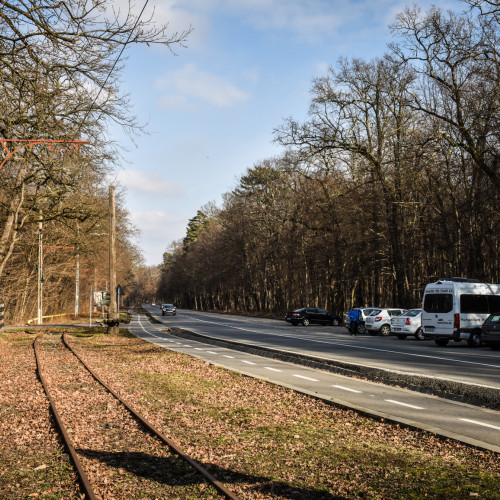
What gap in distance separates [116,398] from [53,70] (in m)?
7.25

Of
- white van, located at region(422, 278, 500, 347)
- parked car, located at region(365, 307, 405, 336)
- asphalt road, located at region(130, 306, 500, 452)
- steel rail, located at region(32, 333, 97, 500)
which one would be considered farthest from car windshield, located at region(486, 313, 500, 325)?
steel rail, located at region(32, 333, 97, 500)

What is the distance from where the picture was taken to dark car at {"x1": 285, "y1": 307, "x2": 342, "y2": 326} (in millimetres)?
42844

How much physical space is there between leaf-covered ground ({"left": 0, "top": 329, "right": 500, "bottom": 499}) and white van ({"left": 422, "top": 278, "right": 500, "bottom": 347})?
13.5m

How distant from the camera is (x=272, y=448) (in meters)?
7.23

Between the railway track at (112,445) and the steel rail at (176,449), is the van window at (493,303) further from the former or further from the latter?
the steel rail at (176,449)

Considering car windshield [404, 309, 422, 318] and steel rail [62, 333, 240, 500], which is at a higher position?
car windshield [404, 309, 422, 318]

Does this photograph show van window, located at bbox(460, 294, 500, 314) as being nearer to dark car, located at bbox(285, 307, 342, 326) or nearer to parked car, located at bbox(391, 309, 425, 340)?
parked car, located at bbox(391, 309, 425, 340)

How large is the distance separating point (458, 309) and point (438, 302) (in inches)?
38.3

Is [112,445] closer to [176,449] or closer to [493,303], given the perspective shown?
[176,449]

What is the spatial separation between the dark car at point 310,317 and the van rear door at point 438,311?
18.7 meters

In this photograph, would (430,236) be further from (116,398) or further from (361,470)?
(361,470)

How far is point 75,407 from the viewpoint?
10266 mm

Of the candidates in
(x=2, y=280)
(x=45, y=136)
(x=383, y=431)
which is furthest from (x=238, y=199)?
(x=383, y=431)

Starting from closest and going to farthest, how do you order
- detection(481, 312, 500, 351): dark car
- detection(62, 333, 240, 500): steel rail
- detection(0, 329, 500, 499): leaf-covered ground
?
detection(62, 333, 240, 500): steel rail, detection(0, 329, 500, 499): leaf-covered ground, detection(481, 312, 500, 351): dark car
